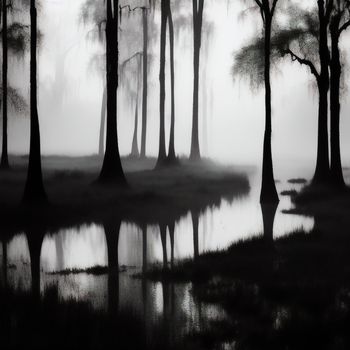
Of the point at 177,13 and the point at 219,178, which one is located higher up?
the point at 177,13

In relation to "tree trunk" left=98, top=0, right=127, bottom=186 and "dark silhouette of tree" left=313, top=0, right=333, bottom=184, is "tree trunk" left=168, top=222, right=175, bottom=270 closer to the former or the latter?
"tree trunk" left=98, top=0, right=127, bottom=186

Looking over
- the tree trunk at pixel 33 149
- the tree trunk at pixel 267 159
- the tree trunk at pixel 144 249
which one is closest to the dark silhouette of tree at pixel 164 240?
the tree trunk at pixel 144 249

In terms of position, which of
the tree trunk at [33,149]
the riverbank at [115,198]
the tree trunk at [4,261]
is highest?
the tree trunk at [33,149]

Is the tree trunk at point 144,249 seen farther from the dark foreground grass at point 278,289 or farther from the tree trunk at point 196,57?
the tree trunk at point 196,57

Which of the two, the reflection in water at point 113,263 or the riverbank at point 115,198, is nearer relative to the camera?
the reflection in water at point 113,263

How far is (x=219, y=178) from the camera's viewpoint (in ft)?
84.7

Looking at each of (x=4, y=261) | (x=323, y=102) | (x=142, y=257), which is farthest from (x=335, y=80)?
(x=4, y=261)

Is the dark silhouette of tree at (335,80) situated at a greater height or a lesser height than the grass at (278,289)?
greater

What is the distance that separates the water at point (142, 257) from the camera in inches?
262

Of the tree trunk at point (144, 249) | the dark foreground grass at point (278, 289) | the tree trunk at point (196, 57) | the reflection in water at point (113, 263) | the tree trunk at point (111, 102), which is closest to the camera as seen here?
the dark foreground grass at point (278, 289)

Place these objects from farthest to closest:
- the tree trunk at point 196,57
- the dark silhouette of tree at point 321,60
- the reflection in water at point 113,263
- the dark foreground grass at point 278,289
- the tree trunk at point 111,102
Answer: the tree trunk at point 196,57 < the dark silhouette of tree at point 321,60 < the tree trunk at point 111,102 < the reflection in water at point 113,263 < the dark foreground grass at point 278,289

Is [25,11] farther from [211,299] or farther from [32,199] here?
[211,299]

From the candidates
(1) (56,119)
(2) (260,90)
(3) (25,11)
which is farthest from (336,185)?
(1) (56,119)

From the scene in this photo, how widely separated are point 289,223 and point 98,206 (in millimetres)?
6019
